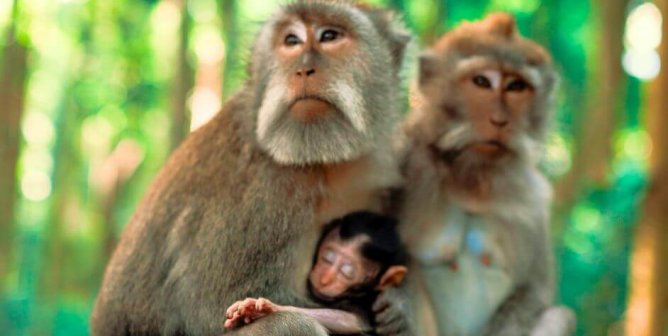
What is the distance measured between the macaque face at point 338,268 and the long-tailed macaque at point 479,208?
0.55m

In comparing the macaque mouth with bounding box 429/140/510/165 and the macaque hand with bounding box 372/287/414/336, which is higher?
the macaque mouth with bounding box 429/140/510/165

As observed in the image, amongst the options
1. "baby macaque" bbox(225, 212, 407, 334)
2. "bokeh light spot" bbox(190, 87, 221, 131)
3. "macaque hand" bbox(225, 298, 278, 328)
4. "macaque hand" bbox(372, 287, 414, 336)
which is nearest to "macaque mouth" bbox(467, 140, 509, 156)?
"baby macaque" bbox(225, 212, 407, 334)

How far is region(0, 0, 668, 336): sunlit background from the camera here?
20.9 feet

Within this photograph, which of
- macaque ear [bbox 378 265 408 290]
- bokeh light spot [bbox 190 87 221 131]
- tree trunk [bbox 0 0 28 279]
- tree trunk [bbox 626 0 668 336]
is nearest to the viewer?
macaque ear [bbox 378 265 408 290]

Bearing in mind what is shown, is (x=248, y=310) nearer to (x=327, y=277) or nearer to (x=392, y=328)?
(x=327, y=277)

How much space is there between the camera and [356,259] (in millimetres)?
4250

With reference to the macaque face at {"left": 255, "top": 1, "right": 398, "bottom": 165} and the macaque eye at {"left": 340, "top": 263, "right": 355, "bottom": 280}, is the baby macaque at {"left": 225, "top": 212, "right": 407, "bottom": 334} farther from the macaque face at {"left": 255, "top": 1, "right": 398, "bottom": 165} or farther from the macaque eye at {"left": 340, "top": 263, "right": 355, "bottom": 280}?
the macaque face at {"left": 255, "top": 1, "right": 398, "bottom": 165}

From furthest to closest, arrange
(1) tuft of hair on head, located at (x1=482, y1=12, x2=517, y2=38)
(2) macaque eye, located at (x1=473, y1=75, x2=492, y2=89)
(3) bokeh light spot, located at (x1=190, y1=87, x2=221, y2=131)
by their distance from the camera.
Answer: (3) bokeh light spot, located at (x1=190, y1=87, x2=221, y2=131)
(1) tuft of hair on head, located at (x1=482, y1=12, x2=517, y2=38)
(2) macaque eye, located at (x1=473, y1=75, x2=492, y2=89)

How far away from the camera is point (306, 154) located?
156 inches

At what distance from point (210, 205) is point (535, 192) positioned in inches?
75.5

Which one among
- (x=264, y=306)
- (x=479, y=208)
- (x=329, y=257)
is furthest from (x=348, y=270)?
(x=479, y=208)

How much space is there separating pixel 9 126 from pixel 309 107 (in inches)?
298

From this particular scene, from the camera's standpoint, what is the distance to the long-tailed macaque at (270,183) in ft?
12.9

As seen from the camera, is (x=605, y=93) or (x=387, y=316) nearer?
(x=387, y=316)
